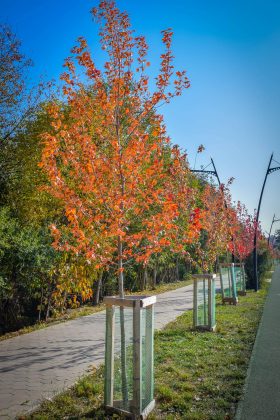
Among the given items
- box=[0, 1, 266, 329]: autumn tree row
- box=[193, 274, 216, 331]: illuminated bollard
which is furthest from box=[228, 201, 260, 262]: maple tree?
box=[193, 274, 216, 331]: illuminated bollard

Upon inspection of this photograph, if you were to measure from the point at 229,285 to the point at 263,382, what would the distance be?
338 inches

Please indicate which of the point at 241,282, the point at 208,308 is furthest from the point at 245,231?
the point at 208,308

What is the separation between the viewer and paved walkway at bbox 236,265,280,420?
4273 mm

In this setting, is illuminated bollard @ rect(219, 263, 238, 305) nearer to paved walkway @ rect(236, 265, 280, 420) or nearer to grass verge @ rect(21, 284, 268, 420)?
paved walkway @ rect(236, 265, 280, 420)

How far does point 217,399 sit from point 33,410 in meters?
2.30

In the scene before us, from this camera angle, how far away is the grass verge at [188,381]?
4293 millimetres

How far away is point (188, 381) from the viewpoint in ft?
17.6

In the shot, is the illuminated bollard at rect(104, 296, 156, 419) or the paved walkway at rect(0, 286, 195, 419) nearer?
the illuminated bollard at rect(104, 296, 156, 419)

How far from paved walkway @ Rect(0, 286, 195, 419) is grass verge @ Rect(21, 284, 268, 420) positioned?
294mm

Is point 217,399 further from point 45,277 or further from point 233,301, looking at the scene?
point 233,301

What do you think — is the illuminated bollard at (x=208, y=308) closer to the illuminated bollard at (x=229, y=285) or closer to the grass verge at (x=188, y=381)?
the grass verge at (x=188, y=381)

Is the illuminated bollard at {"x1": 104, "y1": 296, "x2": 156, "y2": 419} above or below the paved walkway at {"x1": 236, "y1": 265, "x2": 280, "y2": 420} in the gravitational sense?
above

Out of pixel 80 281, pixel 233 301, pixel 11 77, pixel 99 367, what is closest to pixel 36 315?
pixel 80 281

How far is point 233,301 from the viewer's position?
44.8 feet
